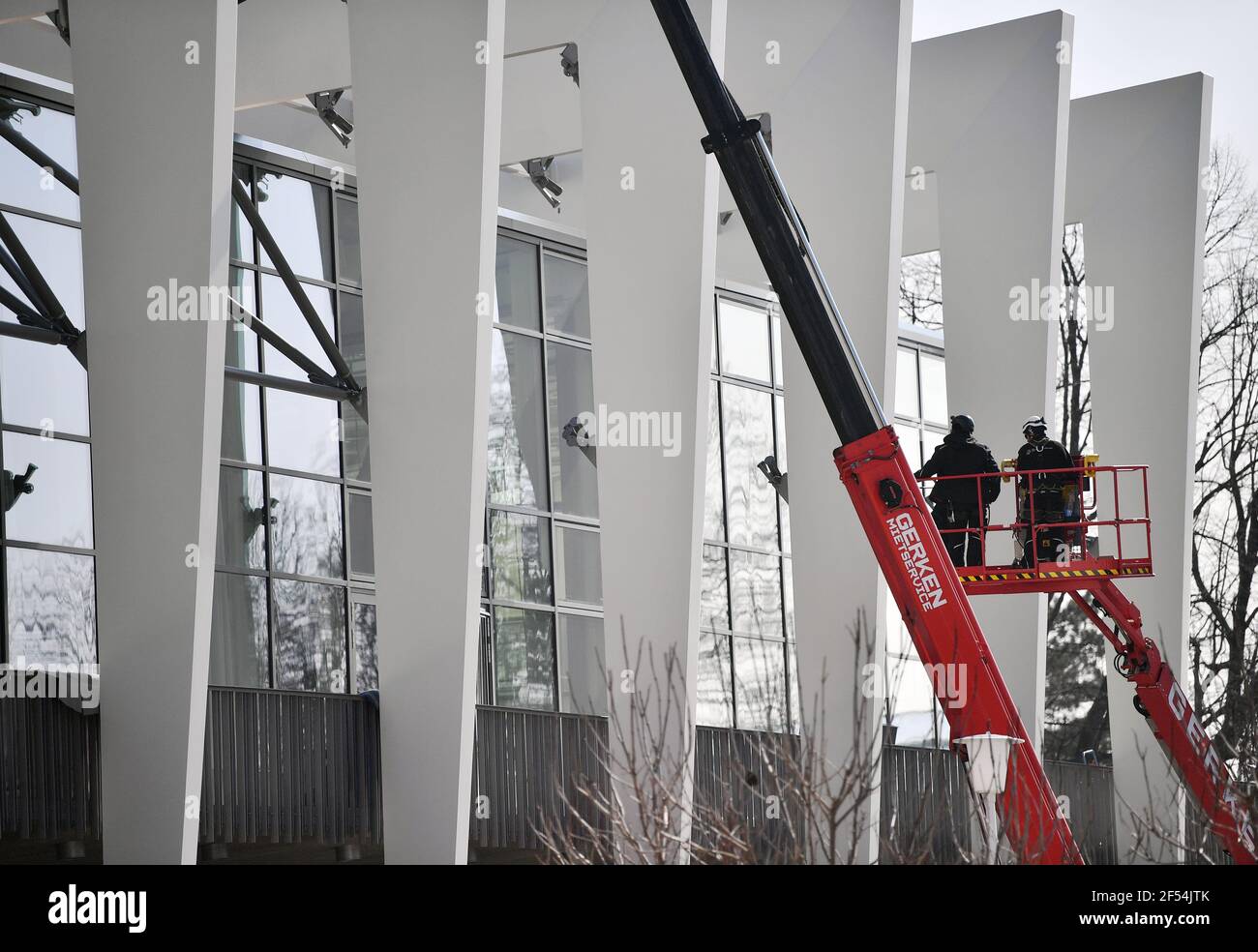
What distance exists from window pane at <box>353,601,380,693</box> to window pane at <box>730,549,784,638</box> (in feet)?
21.9

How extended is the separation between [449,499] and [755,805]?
591cm

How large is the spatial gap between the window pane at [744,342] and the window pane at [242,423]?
8657mm

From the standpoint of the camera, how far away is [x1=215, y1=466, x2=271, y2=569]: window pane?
1858cm

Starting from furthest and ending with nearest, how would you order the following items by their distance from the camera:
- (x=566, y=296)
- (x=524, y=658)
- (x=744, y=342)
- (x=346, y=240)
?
1. (x=744, y=342)
2. (x=566, y=296)
3. (x=524, y=658)
4. (x=346, y=240)

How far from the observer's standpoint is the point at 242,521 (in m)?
Result: 18.7

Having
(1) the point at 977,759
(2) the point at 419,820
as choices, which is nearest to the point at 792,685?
(2) the point at 419,820

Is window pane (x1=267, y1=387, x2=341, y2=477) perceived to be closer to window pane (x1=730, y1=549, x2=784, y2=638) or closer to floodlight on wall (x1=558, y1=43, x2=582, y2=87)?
floodlight on wall (x1=558, y1=43, x2=582, y2=87)

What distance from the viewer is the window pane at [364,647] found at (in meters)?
19.6

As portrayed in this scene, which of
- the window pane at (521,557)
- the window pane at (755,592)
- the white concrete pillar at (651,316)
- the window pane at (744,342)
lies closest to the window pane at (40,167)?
the white concrete pillar at (651,316)

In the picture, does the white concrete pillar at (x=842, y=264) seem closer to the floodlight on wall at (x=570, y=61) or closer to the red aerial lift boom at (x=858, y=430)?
the floodlight on wall at (x=570, y=61)

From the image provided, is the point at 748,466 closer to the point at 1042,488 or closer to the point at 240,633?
the point at 240,633

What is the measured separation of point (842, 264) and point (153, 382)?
Result: 790 cm

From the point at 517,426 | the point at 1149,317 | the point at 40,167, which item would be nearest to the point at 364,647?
the point at 517,426
